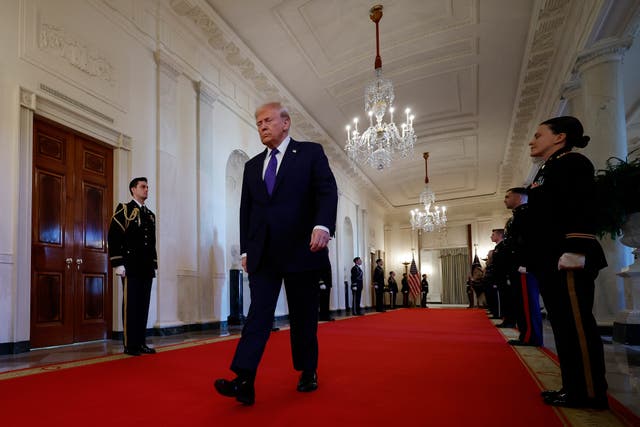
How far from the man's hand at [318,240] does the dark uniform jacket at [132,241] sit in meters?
2.23

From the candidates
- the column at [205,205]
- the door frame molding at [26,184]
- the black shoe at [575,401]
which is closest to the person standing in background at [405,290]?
the column at [205,205]

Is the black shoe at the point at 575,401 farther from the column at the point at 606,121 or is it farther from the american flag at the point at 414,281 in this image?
the american flag at the point at 414,281

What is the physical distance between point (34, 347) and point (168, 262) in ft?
6.29

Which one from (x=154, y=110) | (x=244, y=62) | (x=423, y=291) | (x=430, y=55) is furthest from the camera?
(x=423, y=291)

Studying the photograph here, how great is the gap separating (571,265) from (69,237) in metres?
4.65

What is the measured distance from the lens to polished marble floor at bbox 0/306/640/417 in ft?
7.17

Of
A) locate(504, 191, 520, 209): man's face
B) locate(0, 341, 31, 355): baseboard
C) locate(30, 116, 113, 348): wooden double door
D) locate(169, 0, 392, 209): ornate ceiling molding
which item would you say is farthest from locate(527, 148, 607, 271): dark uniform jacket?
locate(169, 0, 392, 209): ornate ceiling molding

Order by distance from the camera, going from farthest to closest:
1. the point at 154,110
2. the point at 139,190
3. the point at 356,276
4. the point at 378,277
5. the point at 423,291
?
the point at 423,291, the point at 378,277, the point at 356,276, the point at 154,110, the point at 139,190

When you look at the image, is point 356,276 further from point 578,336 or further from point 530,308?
point 578,336

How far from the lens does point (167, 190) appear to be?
19.6 ft

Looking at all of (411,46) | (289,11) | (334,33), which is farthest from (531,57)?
(289,11)

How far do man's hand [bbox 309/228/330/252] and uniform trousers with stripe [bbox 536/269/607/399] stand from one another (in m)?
1.02

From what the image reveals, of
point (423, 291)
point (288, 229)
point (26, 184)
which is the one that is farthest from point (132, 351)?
point (423, 291)

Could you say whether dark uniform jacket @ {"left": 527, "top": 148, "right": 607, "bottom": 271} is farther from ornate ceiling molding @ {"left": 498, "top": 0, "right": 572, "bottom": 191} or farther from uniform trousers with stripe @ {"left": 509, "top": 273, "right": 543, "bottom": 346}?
ornate ceiling molding @ {"left": 498, "top": 0, "right": 572, "bottom": 191}
